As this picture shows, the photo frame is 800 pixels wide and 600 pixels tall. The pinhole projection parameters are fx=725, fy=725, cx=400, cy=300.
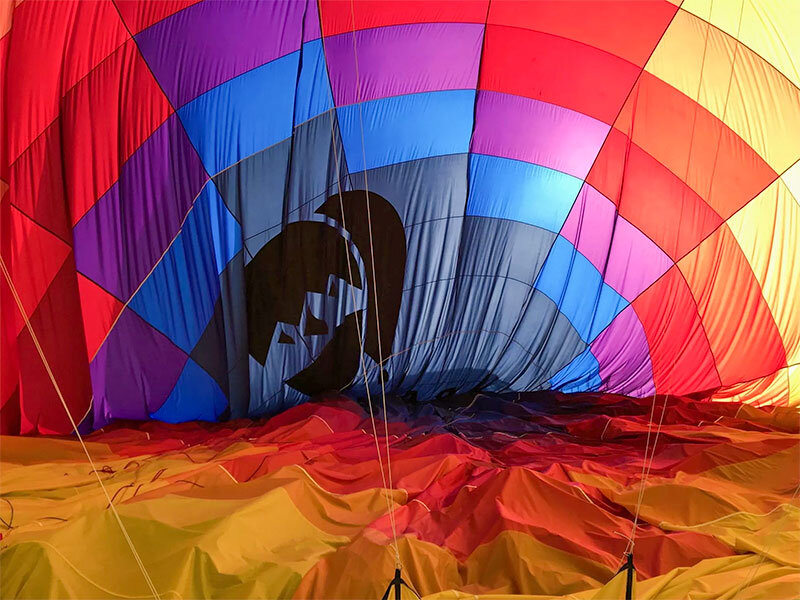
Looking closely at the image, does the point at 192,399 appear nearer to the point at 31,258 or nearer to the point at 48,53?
the point at 31,258

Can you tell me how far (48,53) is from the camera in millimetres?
3318

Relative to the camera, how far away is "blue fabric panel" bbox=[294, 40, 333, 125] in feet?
12.1

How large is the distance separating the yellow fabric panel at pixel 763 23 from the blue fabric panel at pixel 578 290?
1518 mm

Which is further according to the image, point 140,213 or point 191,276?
point 191,276

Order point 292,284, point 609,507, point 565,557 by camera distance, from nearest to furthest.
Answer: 1. point 565,557
2. point 609,507
3. point 292,284

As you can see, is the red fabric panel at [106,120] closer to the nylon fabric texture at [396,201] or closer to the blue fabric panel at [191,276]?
the nylon fabric texture at [396,201]

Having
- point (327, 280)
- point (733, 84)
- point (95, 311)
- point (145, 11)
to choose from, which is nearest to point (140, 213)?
point (95, 311)

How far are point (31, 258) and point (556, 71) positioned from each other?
2827 millimetres

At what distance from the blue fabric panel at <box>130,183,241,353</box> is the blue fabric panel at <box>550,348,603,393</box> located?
2.31 metres

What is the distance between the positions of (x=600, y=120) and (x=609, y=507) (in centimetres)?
238

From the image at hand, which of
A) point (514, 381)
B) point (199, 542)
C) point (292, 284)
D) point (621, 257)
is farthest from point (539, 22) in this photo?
point (199, 542)

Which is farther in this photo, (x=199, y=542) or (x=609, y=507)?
(x=609, y=507)

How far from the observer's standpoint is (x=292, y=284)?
3.97 meters

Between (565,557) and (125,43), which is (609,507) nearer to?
(565,557)
